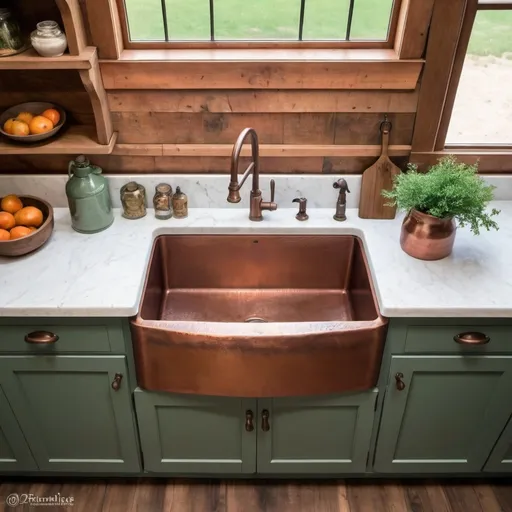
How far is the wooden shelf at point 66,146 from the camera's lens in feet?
5.84

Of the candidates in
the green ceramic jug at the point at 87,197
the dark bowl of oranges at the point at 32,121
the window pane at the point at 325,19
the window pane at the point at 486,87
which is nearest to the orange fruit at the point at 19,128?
the dark bowl of oranges at the point at 32,121

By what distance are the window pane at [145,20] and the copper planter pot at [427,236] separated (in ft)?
3.37

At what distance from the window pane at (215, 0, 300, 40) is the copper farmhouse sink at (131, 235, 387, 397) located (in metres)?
0.69

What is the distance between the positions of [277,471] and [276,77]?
1.40 meters

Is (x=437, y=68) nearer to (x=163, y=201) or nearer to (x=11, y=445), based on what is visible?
(x=163, y=201)

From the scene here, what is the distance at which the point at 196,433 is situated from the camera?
1.91m

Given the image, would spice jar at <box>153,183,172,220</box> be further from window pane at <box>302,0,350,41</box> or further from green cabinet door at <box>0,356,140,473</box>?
window pane at <box>302,0,350,41</box>

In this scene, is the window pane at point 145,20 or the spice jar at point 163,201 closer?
the window pane at point 145,20

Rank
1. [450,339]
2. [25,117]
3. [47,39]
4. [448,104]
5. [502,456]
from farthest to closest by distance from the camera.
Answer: [502,456]
[448,104]
[25,117]
[450,339]
[47,39]

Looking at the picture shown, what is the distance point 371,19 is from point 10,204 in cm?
135

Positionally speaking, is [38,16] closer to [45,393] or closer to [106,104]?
[106,104]

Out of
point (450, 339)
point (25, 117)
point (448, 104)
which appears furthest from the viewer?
point (448, 104)

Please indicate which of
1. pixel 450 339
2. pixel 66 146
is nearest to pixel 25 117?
pixel 66 146

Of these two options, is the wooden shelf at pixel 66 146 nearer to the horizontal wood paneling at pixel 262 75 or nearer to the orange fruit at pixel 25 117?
the orange fruit at pixel 25 117
